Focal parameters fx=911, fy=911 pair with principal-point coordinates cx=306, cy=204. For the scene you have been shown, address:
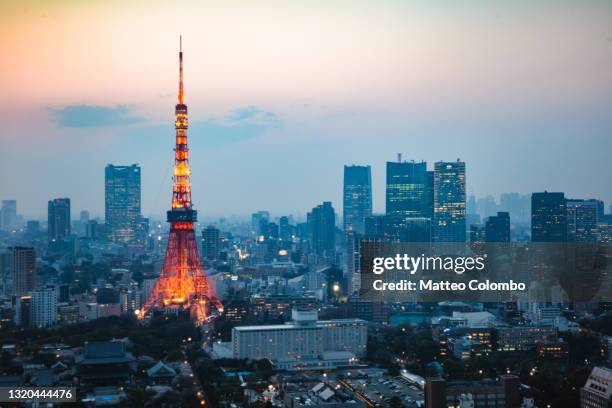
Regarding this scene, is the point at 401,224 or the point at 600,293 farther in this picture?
the point at 401,224

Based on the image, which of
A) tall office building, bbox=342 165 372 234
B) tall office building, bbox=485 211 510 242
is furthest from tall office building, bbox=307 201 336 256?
tall office building, bbox=485 211 510 242

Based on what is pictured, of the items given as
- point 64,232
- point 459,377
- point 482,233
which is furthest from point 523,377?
point 64,232

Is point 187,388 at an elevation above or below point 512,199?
below

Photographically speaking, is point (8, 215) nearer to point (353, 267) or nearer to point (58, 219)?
point (58, 219)

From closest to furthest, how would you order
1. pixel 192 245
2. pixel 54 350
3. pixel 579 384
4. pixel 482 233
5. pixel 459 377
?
pixel 579 384, pixel 459 377, pixel 54 350, pixel 192 245, pixel 482 233

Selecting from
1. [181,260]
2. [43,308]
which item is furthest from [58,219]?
[181,260]

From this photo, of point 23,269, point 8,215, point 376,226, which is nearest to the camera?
point 23,269

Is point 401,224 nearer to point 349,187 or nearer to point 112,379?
point 349,187
